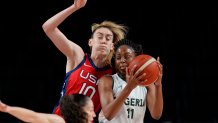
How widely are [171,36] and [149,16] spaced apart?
79 cm

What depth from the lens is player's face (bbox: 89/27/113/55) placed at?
473 cm

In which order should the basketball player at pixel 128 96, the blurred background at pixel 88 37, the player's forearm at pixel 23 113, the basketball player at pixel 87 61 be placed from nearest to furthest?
the player's forearm at pixel 23 113
the basketball player at pixel 128 96
the basketball player at pixel 87 61
the blurred background at pixel 88 37

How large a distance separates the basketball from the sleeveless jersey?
737mm

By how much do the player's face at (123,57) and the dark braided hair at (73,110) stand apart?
1069 millimetres

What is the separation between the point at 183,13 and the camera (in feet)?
35.3

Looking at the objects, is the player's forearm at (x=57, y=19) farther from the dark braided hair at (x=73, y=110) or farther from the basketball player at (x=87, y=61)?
the dark braided hair at (x=73, y=110)

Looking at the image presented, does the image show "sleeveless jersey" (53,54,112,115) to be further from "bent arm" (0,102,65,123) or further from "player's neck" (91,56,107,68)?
"bent arm" (0,102,65,123)

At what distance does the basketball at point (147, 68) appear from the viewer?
3904 mm

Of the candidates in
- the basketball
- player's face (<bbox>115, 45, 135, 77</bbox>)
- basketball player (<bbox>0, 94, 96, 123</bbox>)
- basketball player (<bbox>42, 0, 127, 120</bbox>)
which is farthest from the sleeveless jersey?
basketball player (<bbox>0, 94, 96, 123</bbox>)

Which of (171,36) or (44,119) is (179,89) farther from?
(44,119)

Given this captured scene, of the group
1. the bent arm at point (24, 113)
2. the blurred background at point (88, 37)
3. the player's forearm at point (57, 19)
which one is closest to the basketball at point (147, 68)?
the player's forearm at point (57, 19)

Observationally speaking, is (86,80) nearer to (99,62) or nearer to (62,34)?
(99,62)

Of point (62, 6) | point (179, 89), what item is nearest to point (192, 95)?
point (179, 89)

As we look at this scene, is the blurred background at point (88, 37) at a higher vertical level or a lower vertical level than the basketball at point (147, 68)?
higher
